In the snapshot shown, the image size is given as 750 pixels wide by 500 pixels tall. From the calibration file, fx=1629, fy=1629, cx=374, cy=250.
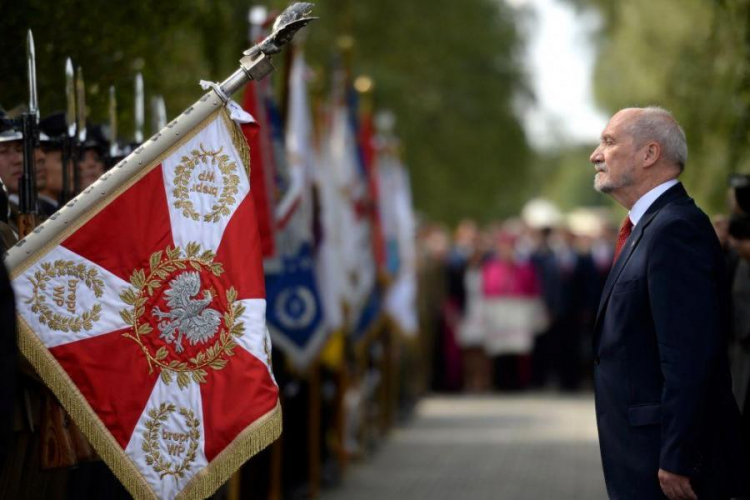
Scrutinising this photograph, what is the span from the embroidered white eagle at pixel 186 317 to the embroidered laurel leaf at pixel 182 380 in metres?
0.10

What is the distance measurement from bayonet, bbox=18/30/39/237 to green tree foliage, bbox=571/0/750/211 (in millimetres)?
5662

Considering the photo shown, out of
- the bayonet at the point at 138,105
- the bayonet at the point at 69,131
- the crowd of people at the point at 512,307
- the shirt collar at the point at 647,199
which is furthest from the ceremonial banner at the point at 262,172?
the crowd of people at the point at 512,307

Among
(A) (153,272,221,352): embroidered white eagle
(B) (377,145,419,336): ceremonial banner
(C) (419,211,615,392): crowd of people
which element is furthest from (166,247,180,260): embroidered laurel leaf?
(C) (419,211,615,392): crowd of people

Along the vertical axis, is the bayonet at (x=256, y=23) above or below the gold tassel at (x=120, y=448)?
above

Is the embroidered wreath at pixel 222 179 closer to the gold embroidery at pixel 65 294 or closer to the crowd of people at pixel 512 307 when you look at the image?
the gold embroidery at pixel 65 294

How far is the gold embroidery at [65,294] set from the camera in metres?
5.91

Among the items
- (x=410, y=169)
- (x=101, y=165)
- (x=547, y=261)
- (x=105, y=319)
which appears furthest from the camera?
(x=410, y=169)

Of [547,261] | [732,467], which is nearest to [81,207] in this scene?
[732,467]

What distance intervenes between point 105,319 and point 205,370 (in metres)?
0.41

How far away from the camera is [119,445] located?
19.5 feet

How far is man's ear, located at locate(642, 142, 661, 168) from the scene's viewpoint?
5.82 metres

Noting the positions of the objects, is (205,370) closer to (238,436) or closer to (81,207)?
(238,436)

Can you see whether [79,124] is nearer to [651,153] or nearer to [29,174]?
[29,174]

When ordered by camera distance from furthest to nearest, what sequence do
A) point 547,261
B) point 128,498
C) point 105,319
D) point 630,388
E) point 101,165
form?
point 547,261
point 101,165
point 128,498
point 105,319
point 630,388
